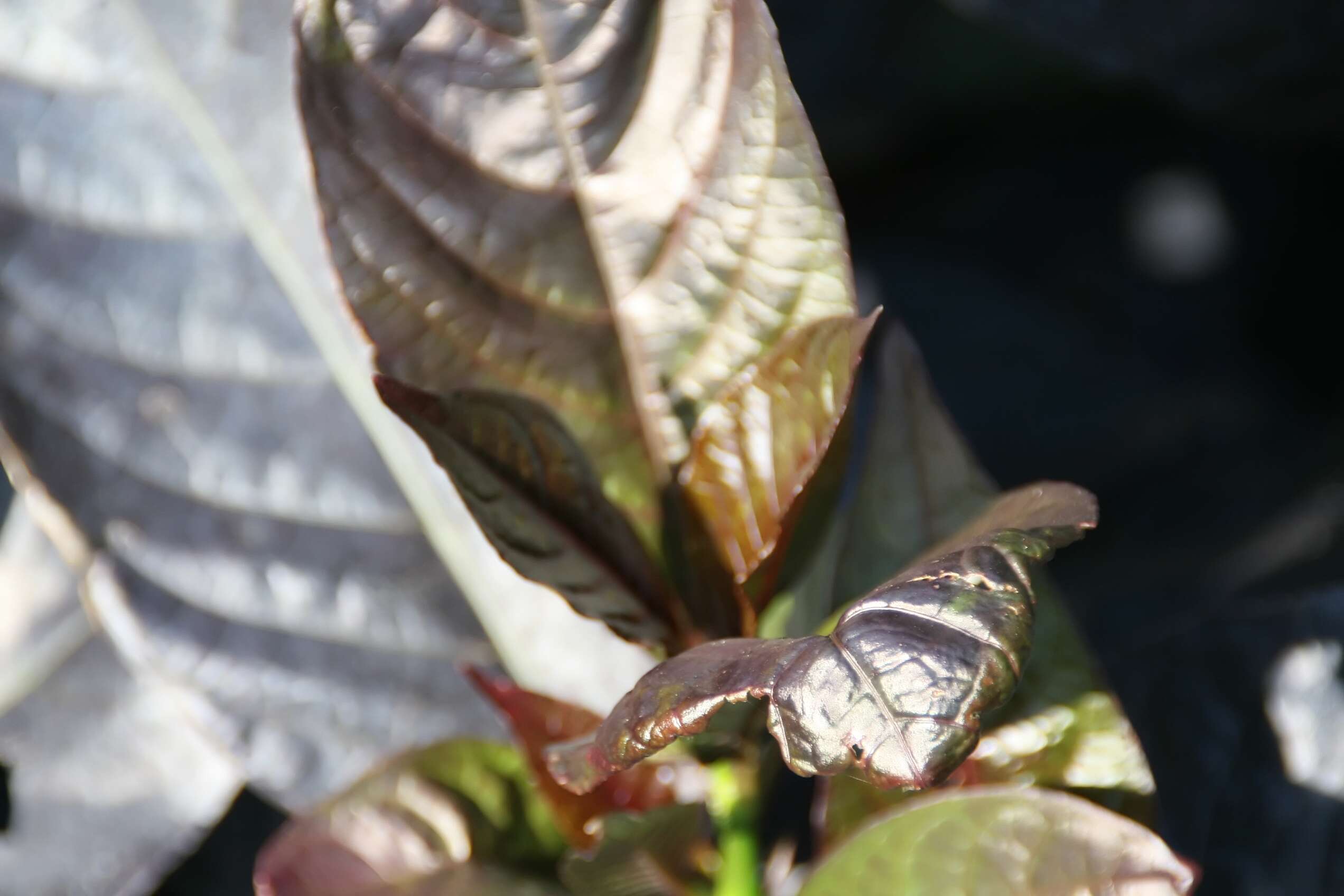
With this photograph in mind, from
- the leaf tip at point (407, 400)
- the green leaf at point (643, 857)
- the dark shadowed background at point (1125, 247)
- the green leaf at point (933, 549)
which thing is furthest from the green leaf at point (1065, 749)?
the dark shadowed background at point (1125, 247)

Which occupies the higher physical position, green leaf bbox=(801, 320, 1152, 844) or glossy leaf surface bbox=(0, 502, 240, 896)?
green leaf bbox=(801, 320, 1152, 844)

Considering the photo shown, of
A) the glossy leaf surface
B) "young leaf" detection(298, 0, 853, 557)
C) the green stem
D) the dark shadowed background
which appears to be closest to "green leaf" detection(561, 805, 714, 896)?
the green stem

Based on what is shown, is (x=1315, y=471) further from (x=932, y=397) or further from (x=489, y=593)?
(x=489, y=593)

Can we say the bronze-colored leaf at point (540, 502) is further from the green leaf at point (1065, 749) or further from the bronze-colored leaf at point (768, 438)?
the green leaf at point (1065, 749)

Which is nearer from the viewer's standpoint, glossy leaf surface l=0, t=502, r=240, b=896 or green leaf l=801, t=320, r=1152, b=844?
green leaf l=801, t=320, r=1152, b=844

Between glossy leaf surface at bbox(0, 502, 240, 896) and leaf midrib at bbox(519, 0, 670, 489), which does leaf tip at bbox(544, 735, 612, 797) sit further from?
glossy leaf surface at bbox(0, 502, 240, 896)

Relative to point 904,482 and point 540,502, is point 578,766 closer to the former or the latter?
point 540,502

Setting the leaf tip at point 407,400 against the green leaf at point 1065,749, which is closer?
the leaf tip at point 407,400
